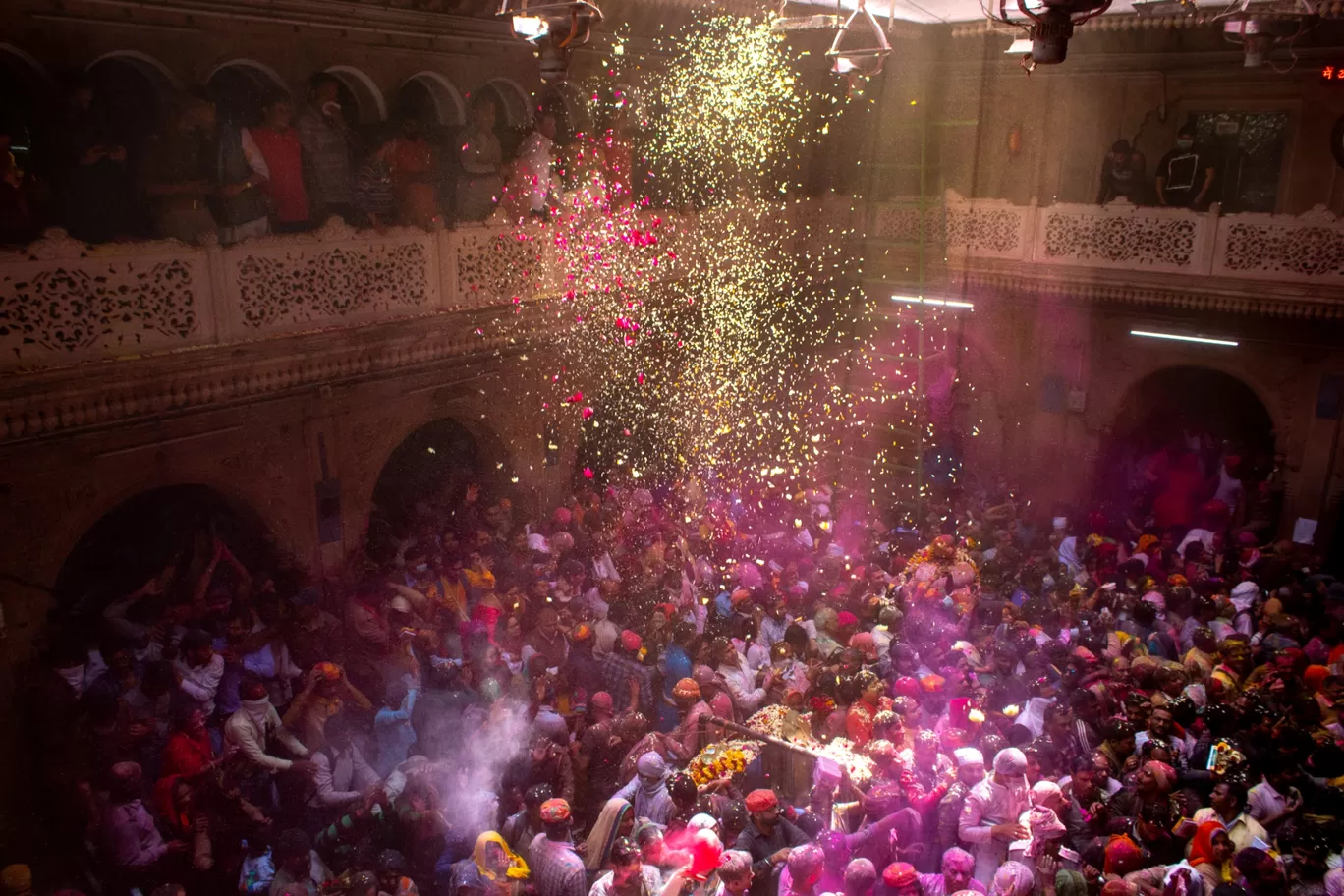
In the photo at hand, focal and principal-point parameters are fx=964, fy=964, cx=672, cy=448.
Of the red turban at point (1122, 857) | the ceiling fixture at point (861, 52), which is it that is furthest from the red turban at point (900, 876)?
the ceiling fixture at point (861, 52)

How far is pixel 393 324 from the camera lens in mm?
8070

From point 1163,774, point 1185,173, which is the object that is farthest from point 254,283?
point 1185,173

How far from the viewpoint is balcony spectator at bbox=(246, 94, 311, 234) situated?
292 inches

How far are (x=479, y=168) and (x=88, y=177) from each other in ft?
10.4

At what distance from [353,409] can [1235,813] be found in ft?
23.6

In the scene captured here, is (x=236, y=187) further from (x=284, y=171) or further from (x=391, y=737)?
(x=391, y=737)

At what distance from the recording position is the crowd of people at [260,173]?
21.7 feet

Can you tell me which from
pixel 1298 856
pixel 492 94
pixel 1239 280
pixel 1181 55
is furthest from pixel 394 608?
pixel 1181 55

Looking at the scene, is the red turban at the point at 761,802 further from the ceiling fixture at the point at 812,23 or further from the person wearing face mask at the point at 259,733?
the ceiling fixture at the point at 812,23

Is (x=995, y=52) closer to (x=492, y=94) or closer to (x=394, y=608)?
(x=492, y=94)

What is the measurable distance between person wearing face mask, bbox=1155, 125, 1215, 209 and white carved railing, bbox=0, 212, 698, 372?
6794mm

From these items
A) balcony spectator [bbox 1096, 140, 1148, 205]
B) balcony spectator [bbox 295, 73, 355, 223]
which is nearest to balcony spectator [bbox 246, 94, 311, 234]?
balcony spectator [bbox 295, 73, 355, 223]

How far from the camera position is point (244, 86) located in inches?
308

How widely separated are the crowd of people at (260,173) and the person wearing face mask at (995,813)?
6.12 m
